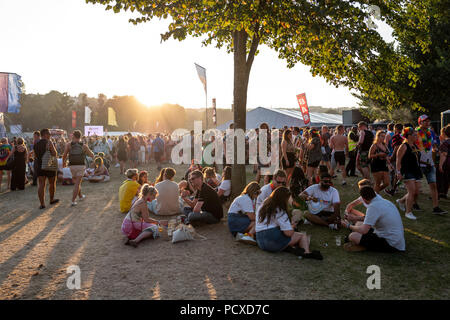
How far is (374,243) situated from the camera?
4.94 meters

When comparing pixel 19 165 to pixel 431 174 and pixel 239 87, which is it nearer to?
pixel 239 87

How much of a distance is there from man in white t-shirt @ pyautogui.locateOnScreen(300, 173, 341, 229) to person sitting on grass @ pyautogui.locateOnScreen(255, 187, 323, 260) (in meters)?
1.53

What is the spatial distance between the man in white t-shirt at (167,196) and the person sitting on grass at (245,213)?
221 cm

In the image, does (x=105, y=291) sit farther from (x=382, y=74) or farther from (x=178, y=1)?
(x=382, y=74)

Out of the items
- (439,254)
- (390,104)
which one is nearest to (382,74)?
(390,104)

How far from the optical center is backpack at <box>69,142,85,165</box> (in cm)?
848

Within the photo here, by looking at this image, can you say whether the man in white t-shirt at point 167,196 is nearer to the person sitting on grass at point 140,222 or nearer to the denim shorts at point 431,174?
the person sitting on grass at point 140,222

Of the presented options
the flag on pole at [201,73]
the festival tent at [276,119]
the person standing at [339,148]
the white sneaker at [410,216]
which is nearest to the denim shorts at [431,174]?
the white sneaker at [410,216]

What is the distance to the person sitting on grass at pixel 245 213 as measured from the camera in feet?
18.7

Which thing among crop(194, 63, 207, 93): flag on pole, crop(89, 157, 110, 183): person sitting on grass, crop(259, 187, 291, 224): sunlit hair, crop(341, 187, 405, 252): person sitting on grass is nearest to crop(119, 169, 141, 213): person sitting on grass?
crop(259, 187, 291, 224): sunlit hair

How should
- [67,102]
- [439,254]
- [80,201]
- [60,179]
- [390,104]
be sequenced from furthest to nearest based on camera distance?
1. [67,102]
2. [60,179]
3. [80,201]
4. [390,104]
5. [439,254]

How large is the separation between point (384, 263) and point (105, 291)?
3760 millimetres

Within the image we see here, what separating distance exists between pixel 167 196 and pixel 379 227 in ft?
15.0

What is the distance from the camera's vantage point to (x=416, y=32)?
25.5 ft
